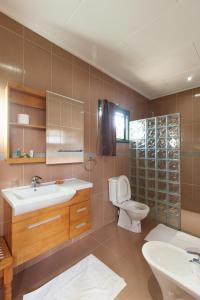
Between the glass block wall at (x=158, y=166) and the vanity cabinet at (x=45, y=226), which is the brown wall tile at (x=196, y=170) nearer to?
the glass block wall at (x=158, y=166)

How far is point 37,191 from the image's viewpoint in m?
1.53

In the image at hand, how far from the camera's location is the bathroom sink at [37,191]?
140 centimetres

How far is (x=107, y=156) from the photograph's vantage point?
2494 mm

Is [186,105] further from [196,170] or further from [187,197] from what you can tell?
[187,197]

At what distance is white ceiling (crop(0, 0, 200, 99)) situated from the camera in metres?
1.35

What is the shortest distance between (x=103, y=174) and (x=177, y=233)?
139 cm

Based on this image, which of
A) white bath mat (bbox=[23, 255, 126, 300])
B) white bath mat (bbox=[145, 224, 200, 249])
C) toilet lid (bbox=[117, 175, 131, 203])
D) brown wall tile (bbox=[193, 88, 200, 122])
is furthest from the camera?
brown wall tile (bbox=[193, 88, 200, 122])

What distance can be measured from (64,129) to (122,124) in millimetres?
1376

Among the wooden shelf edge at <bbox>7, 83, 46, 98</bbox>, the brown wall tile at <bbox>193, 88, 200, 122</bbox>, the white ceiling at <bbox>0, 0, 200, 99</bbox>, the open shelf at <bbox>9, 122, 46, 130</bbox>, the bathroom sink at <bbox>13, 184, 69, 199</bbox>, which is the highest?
the white ceiling at <bbox>0, 0, 200, 99</bbox>

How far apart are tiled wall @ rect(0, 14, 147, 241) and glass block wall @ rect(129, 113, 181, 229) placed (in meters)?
0.33

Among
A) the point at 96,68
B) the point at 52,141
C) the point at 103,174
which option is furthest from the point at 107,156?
the point at 96,68

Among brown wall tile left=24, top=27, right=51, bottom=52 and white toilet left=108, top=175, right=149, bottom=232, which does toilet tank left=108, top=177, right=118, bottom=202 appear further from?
brown wall tile left=24, top=27, right=51, bottom=52

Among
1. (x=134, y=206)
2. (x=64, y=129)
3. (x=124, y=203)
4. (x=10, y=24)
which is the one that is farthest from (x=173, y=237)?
(x=10, y=24)

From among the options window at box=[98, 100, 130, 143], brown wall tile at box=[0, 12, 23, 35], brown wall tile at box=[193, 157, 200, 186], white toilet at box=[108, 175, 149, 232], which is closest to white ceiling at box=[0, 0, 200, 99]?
A: brown wall tile at box=[0, 12, 23, 35]
